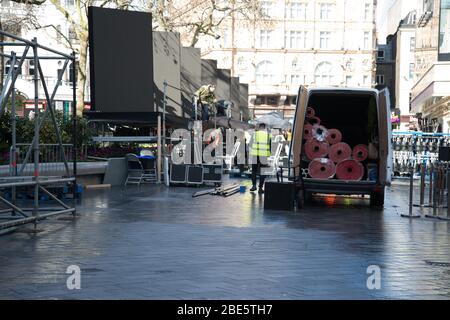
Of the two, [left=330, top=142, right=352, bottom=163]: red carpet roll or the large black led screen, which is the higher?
the large black led screen

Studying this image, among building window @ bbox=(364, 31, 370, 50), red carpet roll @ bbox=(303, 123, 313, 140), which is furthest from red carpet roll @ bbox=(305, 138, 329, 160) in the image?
building window @ bbox=(364, 31, 370, 50)

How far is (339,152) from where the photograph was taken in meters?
16.6

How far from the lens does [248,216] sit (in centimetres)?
1379

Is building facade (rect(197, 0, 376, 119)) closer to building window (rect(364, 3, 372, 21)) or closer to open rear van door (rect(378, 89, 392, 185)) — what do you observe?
building window (rect(364, 3, 372, 21))

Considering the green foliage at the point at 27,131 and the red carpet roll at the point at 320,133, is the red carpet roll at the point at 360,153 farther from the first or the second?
the green foliage at the point at 27,131

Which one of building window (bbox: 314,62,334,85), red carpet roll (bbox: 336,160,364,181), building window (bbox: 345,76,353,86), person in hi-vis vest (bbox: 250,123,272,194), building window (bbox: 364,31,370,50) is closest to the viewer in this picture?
red carpet roll (bbox: 336,160,364,181)

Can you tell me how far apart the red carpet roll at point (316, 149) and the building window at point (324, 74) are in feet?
215

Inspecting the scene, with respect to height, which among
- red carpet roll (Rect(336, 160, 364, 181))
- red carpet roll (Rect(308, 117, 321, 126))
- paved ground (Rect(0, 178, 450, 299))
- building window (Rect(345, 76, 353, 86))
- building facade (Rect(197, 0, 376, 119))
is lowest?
paved ground (Rect(0, 178, 450, 299))

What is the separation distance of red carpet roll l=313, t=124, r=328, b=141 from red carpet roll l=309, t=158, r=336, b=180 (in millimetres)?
662

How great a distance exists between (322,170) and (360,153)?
0.99 meters

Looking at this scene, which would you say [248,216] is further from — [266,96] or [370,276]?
[266,96]

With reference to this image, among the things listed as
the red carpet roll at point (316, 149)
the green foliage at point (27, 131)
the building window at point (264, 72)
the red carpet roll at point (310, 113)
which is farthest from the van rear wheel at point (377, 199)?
the building window at point (264, 72)

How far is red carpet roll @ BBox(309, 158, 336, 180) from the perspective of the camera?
16.4 m

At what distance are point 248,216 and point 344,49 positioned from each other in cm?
7004
